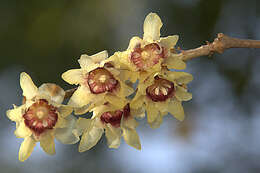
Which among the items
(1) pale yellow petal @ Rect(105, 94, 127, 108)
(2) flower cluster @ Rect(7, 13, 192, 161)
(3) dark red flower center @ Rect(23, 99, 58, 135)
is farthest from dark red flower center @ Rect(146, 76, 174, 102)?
(3) dark red flower center @ Rect(23, 99, 58, 135)

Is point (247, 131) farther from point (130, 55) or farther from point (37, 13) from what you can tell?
point (130, 55)

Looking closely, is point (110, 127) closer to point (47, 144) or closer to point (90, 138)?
point (90, 138)

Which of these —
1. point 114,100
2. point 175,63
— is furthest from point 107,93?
point 175,63

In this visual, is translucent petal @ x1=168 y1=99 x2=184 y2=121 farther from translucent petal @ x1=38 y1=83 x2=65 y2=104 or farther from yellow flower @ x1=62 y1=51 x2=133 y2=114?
translucent petal @ x1=38 y1=83 x2=65 y2=104

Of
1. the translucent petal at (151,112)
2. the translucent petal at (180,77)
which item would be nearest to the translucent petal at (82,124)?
the translucent petal at (151,112)

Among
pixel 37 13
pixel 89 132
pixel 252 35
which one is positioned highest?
pixel 37 13

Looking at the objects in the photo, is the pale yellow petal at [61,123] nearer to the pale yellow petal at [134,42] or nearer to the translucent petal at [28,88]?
the translucent petal at [28,88]

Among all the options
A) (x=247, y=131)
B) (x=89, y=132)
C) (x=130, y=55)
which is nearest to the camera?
(x=130, y=55)

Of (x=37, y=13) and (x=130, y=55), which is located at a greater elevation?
(x=37, y=13)

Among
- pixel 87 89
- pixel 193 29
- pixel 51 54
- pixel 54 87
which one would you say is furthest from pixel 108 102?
pixel 193 29
